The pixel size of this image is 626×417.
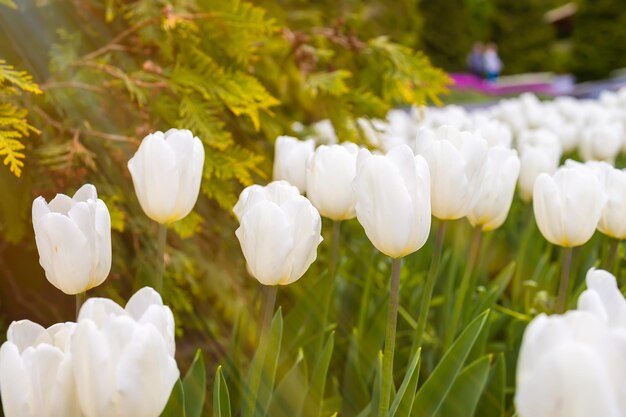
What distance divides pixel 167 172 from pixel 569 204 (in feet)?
2.49

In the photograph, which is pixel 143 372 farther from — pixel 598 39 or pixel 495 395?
pixel 598 39

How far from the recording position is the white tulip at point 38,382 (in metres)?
0.89

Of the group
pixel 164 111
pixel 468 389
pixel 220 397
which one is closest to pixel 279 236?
pixel 220 397

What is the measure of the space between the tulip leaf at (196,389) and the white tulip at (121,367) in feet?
1.50

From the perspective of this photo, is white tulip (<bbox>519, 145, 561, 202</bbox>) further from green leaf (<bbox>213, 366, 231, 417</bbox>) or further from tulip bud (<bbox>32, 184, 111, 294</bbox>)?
tulip bud (<bbox>32, 184, 111, 294</bbox>)

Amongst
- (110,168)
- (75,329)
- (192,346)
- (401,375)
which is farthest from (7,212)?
(401,375)

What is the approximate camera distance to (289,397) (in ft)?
4.73

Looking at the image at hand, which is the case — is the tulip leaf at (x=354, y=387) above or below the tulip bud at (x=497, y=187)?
below

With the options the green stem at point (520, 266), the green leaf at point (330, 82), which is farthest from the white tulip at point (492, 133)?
the green leaf at point (330, 82)

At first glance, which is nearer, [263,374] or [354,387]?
[263,374]

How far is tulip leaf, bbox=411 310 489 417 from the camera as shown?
4.39 feet

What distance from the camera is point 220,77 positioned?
182 cm

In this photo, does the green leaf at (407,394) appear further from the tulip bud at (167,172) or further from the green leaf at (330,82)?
the green leaf at (330,82)

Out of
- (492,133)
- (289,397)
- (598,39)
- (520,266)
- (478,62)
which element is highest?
(492,133)
